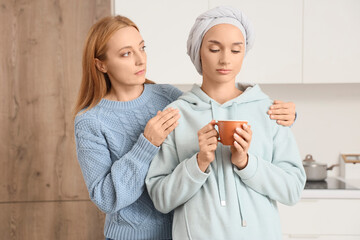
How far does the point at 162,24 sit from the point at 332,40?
3.39 feet

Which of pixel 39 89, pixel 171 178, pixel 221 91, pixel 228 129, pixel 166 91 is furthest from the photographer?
pixel 39 89

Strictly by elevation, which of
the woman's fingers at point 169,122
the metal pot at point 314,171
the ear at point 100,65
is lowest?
the metal pot at point 314,171

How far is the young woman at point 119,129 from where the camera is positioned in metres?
1.40

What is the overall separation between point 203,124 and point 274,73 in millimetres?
1586

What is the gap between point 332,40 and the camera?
2.81 metres

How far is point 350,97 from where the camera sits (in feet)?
10.6

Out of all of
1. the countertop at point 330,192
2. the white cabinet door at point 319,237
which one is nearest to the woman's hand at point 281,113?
the countertop at point 330,192

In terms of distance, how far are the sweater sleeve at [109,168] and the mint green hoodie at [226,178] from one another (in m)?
0.05

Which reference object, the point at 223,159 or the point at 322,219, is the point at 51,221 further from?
the point at 223,159

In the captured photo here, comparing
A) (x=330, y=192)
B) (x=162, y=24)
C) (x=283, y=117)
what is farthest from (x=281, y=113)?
(x=162, y=24)

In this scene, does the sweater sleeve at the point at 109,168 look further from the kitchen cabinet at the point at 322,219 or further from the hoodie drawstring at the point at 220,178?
the kitchen cabinet at the point at 322,219

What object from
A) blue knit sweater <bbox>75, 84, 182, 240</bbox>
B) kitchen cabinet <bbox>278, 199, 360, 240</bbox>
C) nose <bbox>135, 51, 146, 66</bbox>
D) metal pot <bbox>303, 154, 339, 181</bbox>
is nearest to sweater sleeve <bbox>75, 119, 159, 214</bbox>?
blue knit sweater <bbox>75, 84, 182, 240</bbox>

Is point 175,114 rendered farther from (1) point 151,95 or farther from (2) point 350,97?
(2) point 350,97

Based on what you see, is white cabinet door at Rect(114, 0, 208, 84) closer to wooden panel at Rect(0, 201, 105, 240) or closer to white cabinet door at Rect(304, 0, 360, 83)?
white cabinet door at Rect(304, 0, 360, 83)
